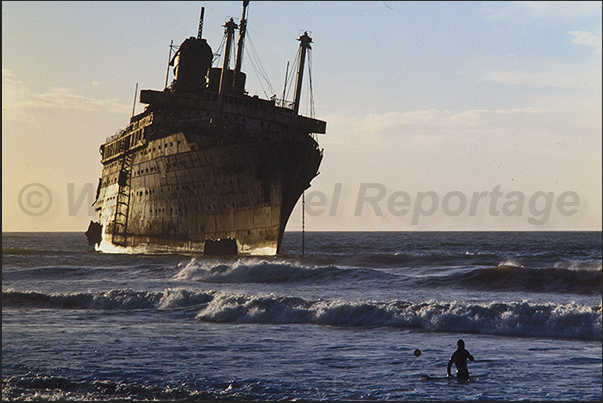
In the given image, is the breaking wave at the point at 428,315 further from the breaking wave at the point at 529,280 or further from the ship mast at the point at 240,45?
the ship mast at the point at 240,45

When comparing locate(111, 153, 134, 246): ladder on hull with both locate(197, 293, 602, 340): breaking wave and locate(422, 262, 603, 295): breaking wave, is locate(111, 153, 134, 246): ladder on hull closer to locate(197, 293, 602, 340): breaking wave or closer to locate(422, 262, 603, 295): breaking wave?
locate(422, 262, 603, 295): breaking wave

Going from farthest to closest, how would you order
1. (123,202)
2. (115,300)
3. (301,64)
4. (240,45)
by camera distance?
(123,202)
(240,45)
(301,64)
(115,300)

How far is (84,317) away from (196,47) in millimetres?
48109

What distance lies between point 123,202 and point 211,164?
2006 centimetres

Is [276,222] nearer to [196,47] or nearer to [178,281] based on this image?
[178,281]

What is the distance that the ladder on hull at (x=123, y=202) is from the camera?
59.2 metres

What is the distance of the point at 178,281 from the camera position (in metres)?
33.8

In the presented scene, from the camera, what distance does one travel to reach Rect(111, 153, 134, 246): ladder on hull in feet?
194

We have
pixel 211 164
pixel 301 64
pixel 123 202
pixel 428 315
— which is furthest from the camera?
pixel 123 202

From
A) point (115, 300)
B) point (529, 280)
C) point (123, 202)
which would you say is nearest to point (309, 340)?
point (115, 300)

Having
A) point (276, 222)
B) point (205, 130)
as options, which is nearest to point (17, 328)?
point (276, 222)

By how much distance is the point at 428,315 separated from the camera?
64.5 ft

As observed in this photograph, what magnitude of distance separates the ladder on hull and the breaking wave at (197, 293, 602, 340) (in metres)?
39.5

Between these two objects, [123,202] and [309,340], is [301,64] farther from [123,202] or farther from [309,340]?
[309,340]
